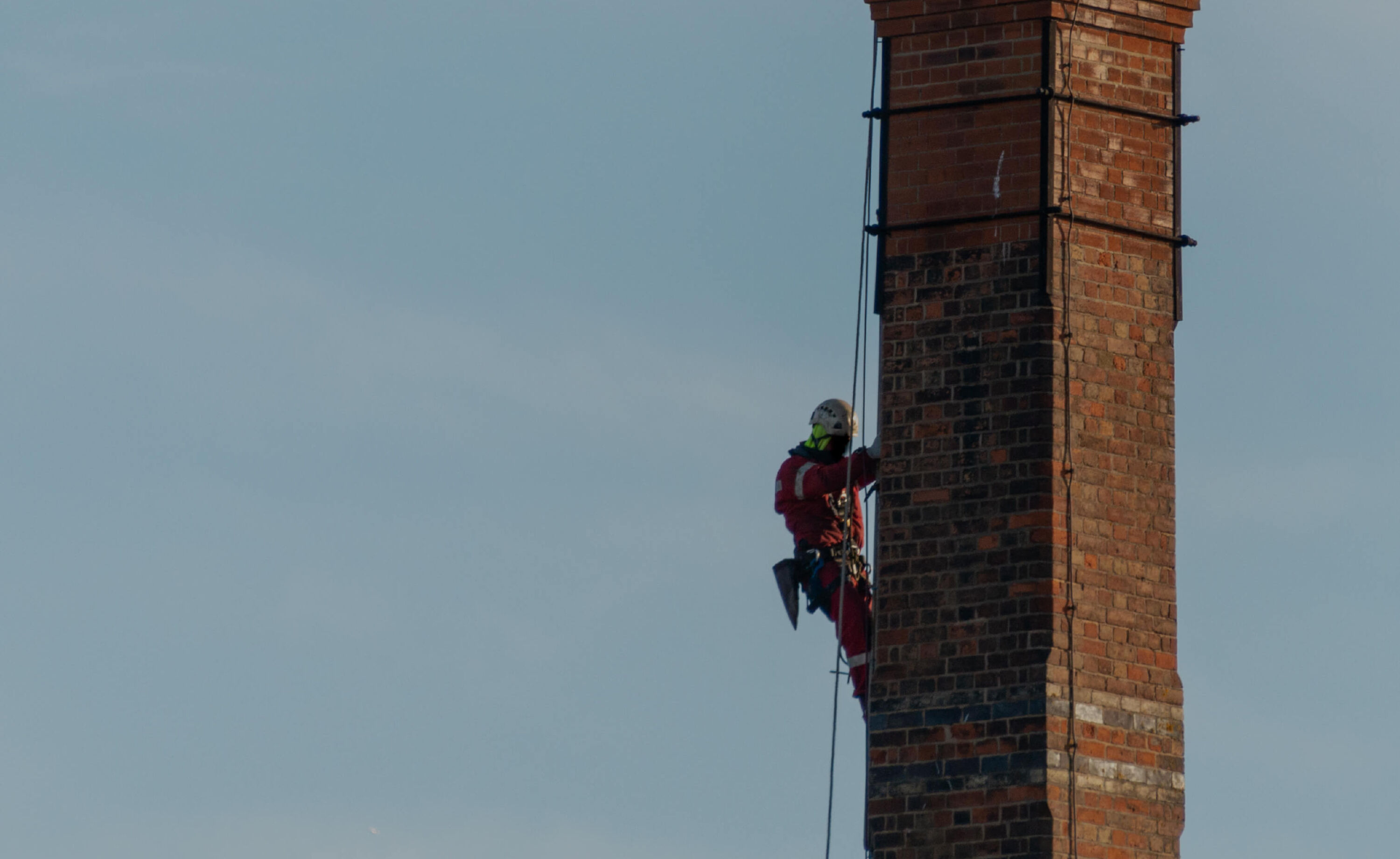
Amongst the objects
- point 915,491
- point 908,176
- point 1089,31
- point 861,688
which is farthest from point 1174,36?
point 861,688

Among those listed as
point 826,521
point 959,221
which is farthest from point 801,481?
point 959,221

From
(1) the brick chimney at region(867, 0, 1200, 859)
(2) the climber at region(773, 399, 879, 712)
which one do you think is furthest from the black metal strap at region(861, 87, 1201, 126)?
(2) the climber at region(773, 399, 879, 712)

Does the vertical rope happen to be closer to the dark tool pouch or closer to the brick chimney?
the brick chimney

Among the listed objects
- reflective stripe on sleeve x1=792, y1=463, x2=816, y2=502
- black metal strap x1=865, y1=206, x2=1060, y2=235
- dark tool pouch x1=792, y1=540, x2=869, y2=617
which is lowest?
dark tool pouch x1=792, y1=540, x2=869, y2=617

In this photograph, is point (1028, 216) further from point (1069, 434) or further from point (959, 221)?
point (1069, 434)

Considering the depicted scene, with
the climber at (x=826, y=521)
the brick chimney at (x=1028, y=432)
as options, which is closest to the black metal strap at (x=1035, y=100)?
the brick chimney at (x=1028, y=432)

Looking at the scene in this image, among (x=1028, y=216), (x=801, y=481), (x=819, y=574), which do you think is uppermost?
(x=1028, y=216)

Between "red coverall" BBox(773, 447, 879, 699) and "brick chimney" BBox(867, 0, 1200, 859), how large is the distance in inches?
19.4

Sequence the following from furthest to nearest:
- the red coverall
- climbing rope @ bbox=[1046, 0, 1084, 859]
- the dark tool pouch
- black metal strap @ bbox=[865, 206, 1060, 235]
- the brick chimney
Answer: the dark tool pouch
the red coverall
black metal strap @ bbox=[865, 206, 1060, 235]
the brick chimney
climbing rope @ bbox=[1046, 0, 1084, 859]

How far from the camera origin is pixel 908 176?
15.1 meters

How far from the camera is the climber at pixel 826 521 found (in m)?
15.4

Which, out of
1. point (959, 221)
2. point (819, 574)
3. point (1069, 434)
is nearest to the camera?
point (1069, 434)

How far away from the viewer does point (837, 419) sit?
15805mm

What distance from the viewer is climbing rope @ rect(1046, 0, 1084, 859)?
45.6 ft
